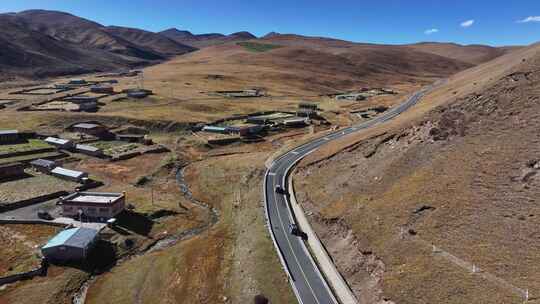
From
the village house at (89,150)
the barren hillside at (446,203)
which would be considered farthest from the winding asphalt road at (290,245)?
the village house at (89,150)

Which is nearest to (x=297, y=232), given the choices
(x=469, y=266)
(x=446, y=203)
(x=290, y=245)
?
(x=290, y=245)

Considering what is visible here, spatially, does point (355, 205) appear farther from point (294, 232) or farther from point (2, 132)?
point (2, 132)

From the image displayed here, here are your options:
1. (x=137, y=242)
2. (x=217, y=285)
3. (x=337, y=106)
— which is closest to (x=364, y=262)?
(x=217, y=285)

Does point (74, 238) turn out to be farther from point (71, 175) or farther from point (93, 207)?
point (71, 175)

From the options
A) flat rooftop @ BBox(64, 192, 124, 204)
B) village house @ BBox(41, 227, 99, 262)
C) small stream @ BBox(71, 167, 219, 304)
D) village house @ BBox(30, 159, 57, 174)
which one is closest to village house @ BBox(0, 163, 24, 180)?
village house @ BBox(30, 159, 57, 174)

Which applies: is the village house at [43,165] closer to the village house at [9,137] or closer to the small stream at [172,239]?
the village house at [9,137]
